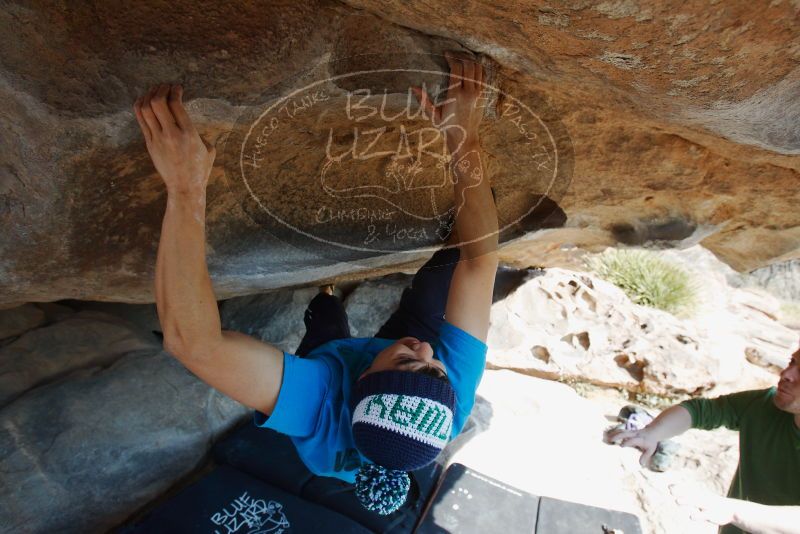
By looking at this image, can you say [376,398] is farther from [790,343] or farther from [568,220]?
[790,343]

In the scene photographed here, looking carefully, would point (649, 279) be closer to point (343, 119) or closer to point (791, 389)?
point (791, 389)

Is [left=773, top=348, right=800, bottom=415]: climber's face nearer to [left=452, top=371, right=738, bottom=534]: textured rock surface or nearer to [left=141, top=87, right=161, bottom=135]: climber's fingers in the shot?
[left=452, top=371, right=738, bottom=534]: textured rock surface

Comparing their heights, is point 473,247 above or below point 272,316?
above

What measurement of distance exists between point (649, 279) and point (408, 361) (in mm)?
5325

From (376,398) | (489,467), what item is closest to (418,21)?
(376,398)

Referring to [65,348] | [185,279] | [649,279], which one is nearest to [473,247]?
[185,279]

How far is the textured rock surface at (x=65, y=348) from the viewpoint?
222cm

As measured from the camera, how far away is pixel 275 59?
1101mm

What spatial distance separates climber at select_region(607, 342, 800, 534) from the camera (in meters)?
1.47

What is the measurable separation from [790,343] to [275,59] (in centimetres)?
607

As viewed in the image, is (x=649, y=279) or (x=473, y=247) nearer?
(x=473, y=247)

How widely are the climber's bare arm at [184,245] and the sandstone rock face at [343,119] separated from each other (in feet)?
0.45

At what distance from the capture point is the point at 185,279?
3.45 ft

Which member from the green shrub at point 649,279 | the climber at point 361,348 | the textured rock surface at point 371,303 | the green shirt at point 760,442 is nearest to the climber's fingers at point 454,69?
the climber at point 361,348
